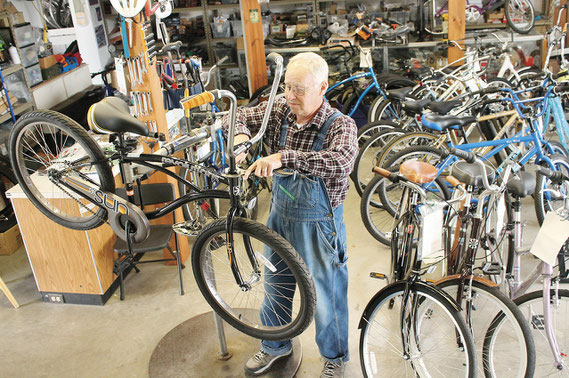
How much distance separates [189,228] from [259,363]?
922mm

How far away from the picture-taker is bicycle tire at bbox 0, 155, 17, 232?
449 cm

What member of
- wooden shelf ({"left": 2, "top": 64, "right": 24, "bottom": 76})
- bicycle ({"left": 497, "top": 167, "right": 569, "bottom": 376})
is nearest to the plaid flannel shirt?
bicycle ({"left": 497, "top": 167, "right": 569, "bottom": 376})

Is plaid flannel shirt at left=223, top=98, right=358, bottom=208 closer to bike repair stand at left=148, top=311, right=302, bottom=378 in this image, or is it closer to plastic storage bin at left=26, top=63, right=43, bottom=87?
bike repair stand at left=148, top=311, right=302, bottom=378

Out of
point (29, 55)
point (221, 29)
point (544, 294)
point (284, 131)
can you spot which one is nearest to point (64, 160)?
point (284, 131)

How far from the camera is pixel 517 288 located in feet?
9.10

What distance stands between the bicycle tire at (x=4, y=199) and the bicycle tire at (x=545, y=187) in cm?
408

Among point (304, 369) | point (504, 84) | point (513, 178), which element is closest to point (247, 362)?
point (304, 369)

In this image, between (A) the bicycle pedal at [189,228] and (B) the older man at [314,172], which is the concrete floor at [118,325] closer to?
(B) the older man at [314,172]

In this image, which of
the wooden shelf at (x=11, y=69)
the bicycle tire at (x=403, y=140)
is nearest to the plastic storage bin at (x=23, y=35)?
the wooden shelf at (x=11, y=69)

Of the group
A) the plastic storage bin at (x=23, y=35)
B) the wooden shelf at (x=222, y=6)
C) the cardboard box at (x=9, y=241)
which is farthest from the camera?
the wooden shelf at (x=222, y=6)

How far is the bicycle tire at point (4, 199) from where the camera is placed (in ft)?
14.7

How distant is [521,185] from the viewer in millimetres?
2584

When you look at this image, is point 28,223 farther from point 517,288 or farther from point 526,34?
point 526,34

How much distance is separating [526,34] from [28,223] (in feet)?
19.0
